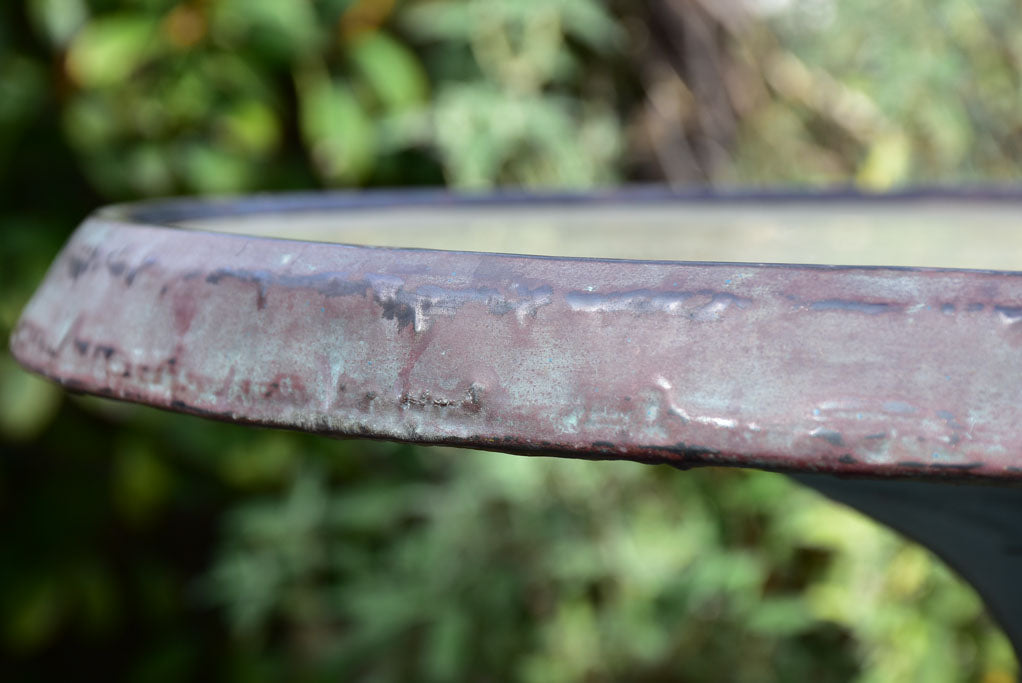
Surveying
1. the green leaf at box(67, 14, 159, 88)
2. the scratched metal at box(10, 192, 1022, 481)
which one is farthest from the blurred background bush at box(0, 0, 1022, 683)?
the scratched metal at box(10, 192, 1022, 481)

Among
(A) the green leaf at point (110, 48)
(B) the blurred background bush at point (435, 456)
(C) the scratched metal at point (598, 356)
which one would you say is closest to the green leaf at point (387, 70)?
(B) the blurred background bush at point (435, 456)

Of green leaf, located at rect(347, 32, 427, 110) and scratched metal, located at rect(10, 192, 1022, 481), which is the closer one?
scratched metal, located at rect(10, 192, 1022, 481)

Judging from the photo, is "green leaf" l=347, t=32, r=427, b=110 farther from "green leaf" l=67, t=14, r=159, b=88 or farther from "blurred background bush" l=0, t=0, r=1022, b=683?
"green leaf" l=67, t=14, r=159, b=88

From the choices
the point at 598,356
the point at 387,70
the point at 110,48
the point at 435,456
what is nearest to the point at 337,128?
the point at 387,70

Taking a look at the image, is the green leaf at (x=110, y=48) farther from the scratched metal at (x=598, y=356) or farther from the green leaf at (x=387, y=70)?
the scratched metal at (x=598, y=356)

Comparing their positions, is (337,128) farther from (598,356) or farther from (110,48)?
(598,356)

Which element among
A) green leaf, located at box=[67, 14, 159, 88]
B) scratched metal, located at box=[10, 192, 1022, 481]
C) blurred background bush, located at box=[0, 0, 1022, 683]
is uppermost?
scratched metal, located at box=[10, 192, 1022, 481]
